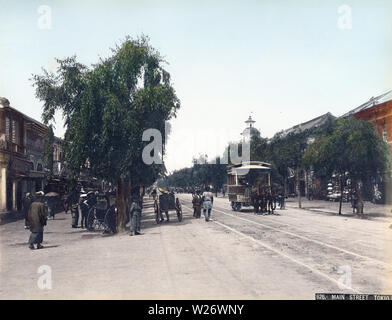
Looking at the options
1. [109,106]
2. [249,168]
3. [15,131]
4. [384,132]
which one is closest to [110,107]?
[109,106]

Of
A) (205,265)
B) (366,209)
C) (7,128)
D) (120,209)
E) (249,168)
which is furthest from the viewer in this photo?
(366,209)

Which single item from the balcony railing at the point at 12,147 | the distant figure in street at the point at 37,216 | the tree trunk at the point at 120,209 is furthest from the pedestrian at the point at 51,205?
the distant figure in street at the point at 37,216

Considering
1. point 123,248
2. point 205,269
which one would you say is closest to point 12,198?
point 123,248

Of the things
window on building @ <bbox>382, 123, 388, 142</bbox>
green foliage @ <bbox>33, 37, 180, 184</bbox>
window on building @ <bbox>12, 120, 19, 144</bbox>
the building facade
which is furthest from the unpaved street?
window on building @ <bbox>382, 123, 388, 142</bbox>

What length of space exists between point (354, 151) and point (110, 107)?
47.1 feet

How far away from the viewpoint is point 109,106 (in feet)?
58.3

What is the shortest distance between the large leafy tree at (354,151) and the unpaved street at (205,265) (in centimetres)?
888

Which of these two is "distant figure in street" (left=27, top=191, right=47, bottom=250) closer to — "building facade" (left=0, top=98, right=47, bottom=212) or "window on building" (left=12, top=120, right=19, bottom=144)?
"building facade" (left=0, top=98, right=47, bottom=212)

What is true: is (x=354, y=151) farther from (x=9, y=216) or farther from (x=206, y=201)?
(x=9, y=216)

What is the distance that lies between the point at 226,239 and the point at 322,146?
45.2 feet

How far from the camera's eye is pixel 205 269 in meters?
8.99
